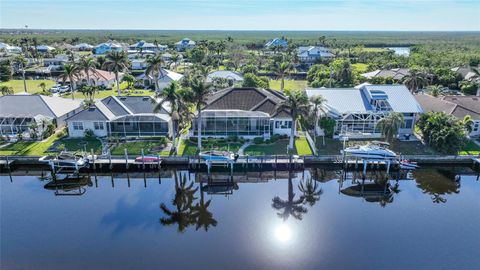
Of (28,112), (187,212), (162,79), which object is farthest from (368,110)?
(28,112)

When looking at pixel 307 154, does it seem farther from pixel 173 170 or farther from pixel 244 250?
pixel 244 250

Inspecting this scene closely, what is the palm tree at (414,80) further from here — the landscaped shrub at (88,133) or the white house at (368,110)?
the landscaped shrub at (88,133)

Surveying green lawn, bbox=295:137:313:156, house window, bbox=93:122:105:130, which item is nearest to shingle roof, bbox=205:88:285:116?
green lawn, bbox=295:137:313:156

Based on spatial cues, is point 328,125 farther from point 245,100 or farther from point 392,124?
point 245,100

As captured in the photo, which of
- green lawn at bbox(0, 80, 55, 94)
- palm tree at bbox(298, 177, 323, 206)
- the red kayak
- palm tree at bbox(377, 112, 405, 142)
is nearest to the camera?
palm tree at bbox(298, 177, 323, 206)

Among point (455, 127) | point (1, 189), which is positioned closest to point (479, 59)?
point (455, 127)

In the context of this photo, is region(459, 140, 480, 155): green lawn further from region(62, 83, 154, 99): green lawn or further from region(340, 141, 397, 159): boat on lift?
region(62, 83, 154, 99): green lawn
